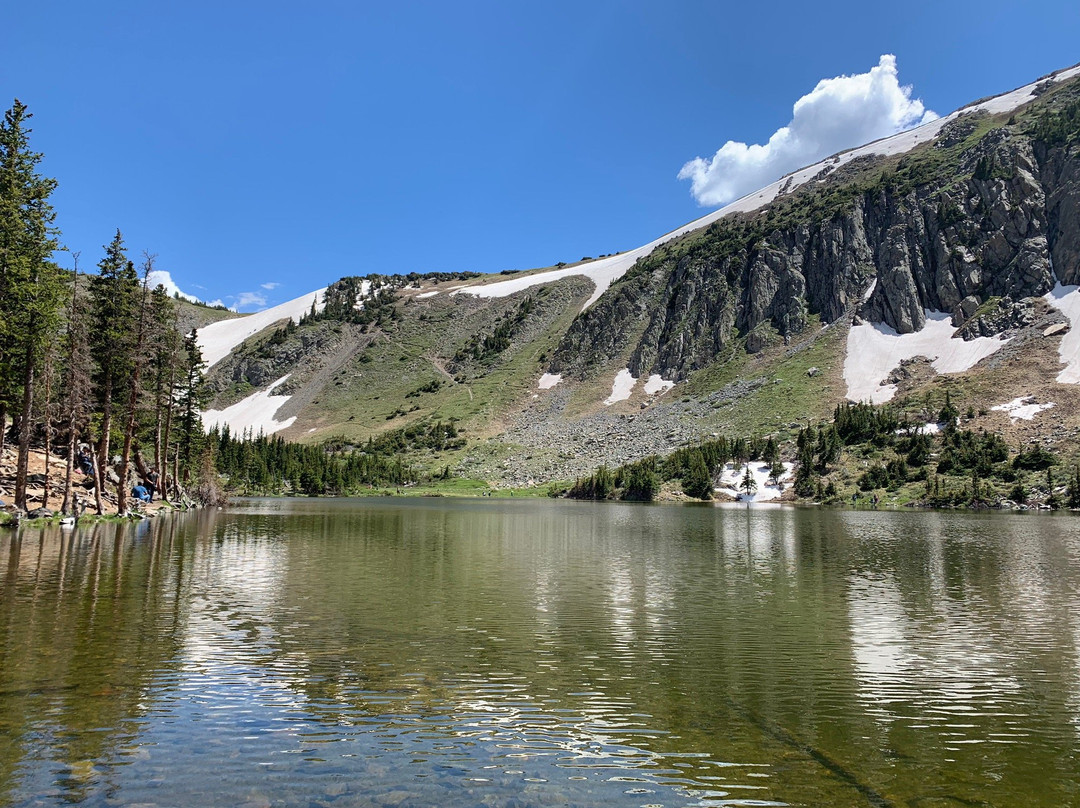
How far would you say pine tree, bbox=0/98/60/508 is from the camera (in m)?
33.2

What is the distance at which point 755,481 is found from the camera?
107 metres

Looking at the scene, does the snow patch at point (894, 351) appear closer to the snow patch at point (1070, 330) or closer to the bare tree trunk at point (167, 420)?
the snow patch at point (1070, 330)

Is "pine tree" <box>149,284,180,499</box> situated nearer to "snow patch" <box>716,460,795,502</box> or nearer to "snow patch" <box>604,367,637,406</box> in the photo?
"snow patch" <box>716,460,795,502</box>

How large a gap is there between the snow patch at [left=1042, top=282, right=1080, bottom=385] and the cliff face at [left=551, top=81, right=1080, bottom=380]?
12.8 ft

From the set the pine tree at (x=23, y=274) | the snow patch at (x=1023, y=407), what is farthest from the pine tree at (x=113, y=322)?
the snow patch at (x=1023, y=407)

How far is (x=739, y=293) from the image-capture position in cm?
17588

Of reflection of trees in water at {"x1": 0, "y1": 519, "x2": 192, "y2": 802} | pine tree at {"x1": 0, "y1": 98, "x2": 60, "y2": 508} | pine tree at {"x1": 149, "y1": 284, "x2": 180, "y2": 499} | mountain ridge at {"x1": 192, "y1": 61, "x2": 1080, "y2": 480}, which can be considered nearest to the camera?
reflection of trees in water at {"x1": 0, "y1": 519, "x2": 192, "y2": 802}

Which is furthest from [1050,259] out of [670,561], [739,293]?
[670,561]

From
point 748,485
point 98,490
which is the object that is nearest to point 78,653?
point 98,490

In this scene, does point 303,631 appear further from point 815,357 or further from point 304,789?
point 815,357

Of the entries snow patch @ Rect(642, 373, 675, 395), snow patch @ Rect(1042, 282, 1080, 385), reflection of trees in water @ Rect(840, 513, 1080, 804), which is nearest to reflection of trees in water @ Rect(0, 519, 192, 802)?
reflection of trees in water @ Rect(840, 513, 1080, 804)

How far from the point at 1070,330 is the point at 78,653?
14894 cm

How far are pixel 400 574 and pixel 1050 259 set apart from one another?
159321 millimetres

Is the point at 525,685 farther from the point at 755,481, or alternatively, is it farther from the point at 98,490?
the point at 755,481
